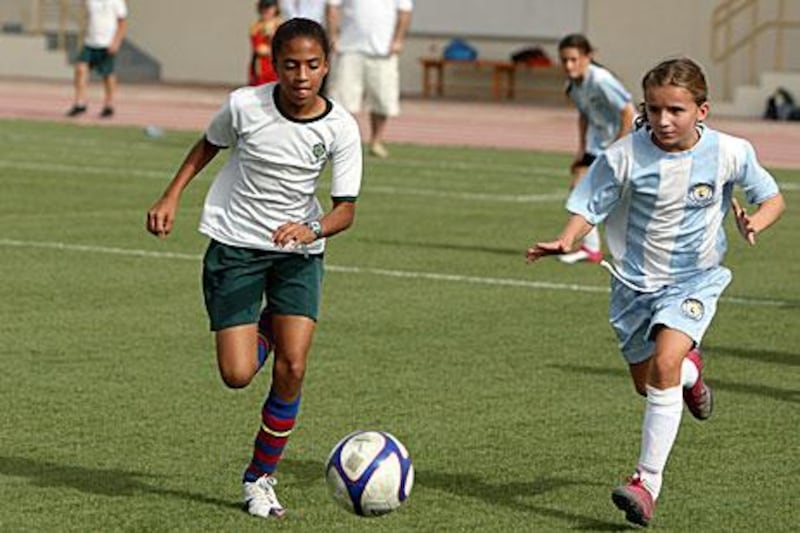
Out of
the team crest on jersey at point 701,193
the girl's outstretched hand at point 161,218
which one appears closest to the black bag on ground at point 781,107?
the team crest on jersey at point 701,193

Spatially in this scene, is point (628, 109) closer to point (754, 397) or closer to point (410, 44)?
point (754, 397)

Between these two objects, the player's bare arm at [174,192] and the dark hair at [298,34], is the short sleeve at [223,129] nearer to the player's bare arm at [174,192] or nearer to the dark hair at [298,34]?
the player's bare arm at [174,192]

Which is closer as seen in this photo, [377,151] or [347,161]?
[347,161]

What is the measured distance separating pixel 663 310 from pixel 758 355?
3731 mm

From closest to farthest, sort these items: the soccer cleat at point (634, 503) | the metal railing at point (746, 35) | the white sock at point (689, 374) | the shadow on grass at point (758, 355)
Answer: the soccer cleat at point (634, 503) → the white sock at point (689, 374) → the shadow on grass at point (758, 355) → the metal railing at point (746, 35)

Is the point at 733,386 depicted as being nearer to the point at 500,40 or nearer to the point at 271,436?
the point at 271,436

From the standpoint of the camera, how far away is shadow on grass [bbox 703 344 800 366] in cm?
1123

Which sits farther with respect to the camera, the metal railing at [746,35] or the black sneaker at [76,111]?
the metal railing at [746,35]

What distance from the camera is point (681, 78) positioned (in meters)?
7.59

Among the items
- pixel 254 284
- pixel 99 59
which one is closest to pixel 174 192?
pixel 254 284

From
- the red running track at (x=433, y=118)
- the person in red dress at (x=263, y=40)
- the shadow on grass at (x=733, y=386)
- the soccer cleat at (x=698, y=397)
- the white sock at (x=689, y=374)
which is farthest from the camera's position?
the red running track at (x=433, y=118)

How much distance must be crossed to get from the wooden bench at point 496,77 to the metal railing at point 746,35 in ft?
11.3

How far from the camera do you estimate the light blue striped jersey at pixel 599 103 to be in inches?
590

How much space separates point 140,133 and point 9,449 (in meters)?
19.1
